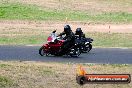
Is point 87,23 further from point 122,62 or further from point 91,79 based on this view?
point 91,79

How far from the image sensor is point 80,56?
955 inches

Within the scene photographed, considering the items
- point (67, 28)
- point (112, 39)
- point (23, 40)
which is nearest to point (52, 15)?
point (112, 39)

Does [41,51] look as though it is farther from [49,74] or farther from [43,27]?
[43,27]

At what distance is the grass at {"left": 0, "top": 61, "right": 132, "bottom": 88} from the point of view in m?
15.6

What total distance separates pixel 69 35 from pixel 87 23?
15.5 metres

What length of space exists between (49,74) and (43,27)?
19.4 meters

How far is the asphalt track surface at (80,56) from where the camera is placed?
2261 cm

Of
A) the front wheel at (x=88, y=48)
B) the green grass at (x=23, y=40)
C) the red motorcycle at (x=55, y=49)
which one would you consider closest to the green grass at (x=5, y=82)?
the red motorcycle at (x=55, y=49)

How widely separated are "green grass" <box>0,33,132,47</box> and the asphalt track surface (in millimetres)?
2303

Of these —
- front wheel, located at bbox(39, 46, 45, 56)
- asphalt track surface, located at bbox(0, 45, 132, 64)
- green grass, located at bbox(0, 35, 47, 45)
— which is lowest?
green grass, located at bbox(0, 35, 47, 45)

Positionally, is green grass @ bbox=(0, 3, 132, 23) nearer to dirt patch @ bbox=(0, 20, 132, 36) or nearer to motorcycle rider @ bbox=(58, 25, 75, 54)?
dirt patch @ bbox=(0, 20, 132, 36)

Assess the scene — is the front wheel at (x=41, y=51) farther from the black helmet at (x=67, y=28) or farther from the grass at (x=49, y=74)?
Result: the grass at (x=49, y=74)

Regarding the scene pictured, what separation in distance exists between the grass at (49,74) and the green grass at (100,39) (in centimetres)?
834

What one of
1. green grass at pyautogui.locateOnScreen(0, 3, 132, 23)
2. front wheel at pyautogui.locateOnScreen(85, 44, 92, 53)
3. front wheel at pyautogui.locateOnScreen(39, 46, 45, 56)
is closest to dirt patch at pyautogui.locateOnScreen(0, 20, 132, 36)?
green grass at pyautogui.locateOnScreen(0, 3, 132, 23)
